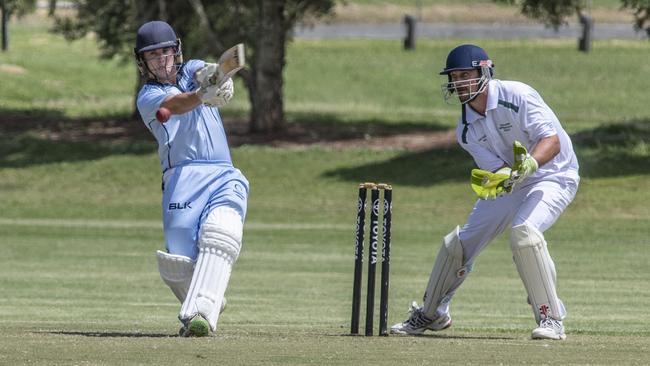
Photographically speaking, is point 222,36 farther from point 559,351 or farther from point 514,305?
point 559,351

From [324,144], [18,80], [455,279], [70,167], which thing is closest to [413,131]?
[324,144]

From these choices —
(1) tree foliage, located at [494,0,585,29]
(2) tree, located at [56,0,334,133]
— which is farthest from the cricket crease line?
(1) tree foliage, located at [494,0,585,29]

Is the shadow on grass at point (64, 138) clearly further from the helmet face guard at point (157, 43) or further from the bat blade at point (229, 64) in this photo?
the bat blade at point (229, 64)

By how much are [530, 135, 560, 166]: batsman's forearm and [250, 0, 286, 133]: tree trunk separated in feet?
66.7

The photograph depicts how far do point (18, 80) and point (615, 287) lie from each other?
29381 millimetres

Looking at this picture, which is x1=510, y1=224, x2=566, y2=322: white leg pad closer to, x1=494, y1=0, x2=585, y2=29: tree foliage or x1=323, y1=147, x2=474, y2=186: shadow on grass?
x1=323, y1=147, x2=474, y2=186: shadow on grass

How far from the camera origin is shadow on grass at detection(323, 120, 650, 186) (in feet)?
83.3

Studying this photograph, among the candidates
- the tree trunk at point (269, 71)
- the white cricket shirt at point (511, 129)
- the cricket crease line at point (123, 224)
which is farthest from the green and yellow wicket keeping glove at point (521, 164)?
the tree trunk at point (269, 71)

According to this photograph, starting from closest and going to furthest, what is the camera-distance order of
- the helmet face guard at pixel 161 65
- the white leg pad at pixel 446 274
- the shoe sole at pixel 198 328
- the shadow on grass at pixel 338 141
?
the shoe sole at pixel 198 328 < the helmet face guard at pixel 161 65 < the white leg pad at pixel 446 274 < the shadow on grass at pixel 338 141

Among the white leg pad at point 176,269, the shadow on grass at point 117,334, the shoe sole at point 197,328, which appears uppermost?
the white leg pad at point 176,269

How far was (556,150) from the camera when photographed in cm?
894

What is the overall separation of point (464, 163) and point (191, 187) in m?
18.2

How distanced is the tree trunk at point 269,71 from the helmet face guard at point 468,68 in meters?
20.0

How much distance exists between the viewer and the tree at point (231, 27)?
29.1 m
